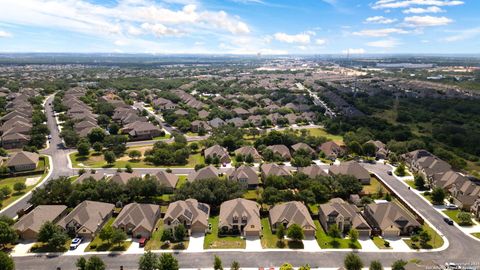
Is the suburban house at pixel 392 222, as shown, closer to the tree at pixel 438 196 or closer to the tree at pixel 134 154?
the tree at pixel 438 196

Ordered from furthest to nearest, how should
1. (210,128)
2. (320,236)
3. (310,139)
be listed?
(210,128) → (310,139) → (320,236)

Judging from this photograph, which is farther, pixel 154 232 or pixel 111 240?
pixel 154 232

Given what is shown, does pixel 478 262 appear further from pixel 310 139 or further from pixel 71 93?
pixel 71 93

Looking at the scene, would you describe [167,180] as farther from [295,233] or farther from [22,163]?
[22,163]

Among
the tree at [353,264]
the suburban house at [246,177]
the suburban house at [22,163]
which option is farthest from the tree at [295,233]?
the suburban house at [22,163]

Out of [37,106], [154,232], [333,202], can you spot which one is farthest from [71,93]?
[333,202]

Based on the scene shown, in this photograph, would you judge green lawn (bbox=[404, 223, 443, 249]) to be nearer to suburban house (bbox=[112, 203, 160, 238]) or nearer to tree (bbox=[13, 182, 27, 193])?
suburban house (bbox=[112, 203, 160, 238])
